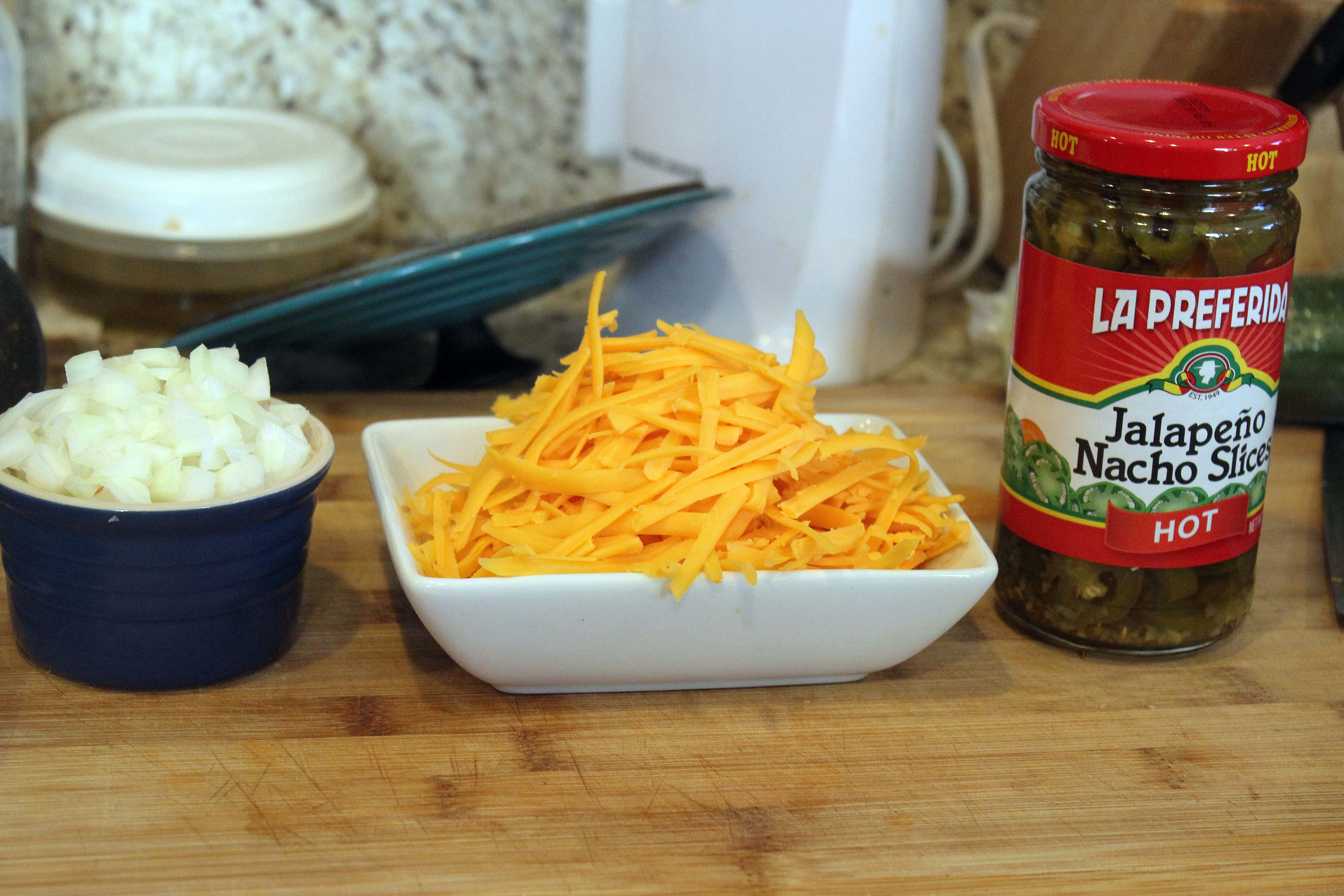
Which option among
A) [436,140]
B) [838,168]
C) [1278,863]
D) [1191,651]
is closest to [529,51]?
[436,140]

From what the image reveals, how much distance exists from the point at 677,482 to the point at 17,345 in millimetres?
498

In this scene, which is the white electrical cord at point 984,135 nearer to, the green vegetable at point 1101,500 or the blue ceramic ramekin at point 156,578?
the green vegetable at point 1101,500

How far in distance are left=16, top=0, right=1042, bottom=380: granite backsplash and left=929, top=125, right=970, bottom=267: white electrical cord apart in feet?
0.26

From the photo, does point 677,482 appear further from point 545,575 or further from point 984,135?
point 984,135

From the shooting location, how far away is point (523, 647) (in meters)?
0.70

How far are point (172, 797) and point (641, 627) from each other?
25cm

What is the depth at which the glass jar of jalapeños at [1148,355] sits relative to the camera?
0.70 metres

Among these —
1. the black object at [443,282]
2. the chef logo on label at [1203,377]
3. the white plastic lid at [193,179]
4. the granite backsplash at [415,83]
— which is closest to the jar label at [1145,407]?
the chef logo on label at [1203,377]

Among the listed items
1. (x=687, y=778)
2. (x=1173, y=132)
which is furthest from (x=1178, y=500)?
(x=687, y=778)

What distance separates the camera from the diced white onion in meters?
0.67

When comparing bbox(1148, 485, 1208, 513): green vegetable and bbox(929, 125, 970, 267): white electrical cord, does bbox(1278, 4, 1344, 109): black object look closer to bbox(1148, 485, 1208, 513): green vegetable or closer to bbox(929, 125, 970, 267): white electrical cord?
bbox(929, 125, 970, 267): white electrical cord

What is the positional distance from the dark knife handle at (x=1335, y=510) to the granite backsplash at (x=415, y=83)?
356 millimetres

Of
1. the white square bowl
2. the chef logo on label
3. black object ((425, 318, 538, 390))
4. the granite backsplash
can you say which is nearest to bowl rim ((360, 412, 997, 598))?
the white square bowl

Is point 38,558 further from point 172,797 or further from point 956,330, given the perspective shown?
point 956,330
